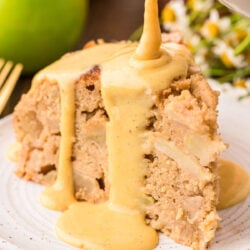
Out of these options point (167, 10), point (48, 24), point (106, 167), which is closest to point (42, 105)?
point (106, 167)

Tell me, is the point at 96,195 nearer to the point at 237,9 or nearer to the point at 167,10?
the point at 237,9

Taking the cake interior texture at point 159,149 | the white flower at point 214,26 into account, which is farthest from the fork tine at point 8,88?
the white flower at point 214,26

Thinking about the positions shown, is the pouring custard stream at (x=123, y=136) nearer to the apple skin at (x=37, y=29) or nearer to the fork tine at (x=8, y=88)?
the fork tine at (x=8, y=88)

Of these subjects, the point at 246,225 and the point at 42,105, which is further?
the point at 42,105

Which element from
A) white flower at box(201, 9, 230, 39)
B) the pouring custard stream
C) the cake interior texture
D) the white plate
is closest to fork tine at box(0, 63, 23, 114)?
the white plate

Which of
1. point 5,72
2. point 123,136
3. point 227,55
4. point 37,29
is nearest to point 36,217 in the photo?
point 123,136

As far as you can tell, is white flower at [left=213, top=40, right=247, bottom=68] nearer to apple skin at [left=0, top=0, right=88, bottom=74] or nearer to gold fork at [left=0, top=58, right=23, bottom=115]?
apple skin at [left=0, top=0, right=88, bottom=74]

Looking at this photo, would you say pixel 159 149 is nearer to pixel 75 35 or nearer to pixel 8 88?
pixel 8 88
